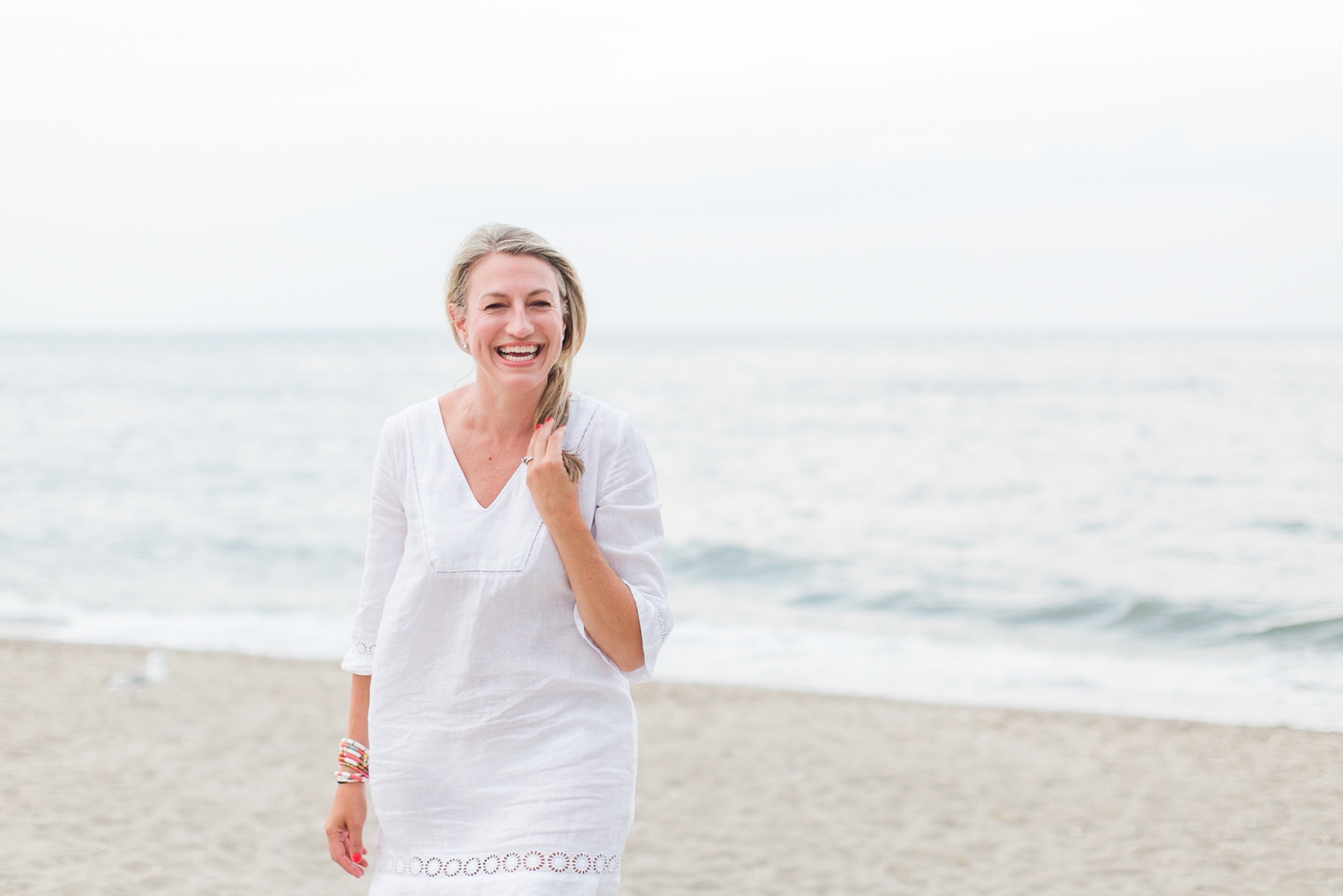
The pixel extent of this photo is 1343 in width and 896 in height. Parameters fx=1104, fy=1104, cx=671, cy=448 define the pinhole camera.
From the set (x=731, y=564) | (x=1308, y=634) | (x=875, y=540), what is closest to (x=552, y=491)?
(x=1308, y=634)

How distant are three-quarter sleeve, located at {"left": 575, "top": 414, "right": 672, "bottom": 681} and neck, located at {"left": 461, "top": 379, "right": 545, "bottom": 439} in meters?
0.18

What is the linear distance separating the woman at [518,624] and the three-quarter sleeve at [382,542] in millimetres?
48

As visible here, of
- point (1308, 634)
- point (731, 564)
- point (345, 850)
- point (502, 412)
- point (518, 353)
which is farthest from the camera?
point (731, 564)

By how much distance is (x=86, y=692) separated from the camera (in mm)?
8047

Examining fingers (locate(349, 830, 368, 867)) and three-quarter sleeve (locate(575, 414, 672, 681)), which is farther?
fingers (locate(349, 830, 368, 867))

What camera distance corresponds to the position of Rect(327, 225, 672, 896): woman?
1919mm

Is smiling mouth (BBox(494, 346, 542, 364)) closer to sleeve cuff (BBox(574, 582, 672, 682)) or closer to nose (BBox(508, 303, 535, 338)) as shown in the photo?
nose (BBox(508, 303, 535, 338))

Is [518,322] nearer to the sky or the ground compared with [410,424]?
nearer to the sky

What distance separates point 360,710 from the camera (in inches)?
87.3

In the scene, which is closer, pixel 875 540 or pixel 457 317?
pixel 457 317

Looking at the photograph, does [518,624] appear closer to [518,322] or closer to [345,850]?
[518,322]

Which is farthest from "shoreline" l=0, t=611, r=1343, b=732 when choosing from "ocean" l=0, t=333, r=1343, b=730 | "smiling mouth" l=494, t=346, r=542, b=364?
"smiling mouth" l=494, t=346, r=542, b=364

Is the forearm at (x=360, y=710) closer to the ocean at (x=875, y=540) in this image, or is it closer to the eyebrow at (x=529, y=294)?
the eyebrow at (x=529, y=294)

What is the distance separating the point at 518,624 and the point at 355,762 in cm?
53
